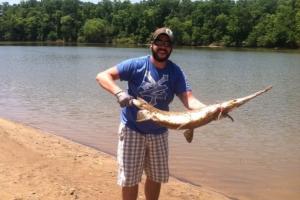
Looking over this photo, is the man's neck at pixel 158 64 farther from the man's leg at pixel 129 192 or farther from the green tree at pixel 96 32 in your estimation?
the green tree at pixel 96 32

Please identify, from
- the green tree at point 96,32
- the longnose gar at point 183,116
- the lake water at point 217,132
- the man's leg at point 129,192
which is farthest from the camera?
the green tree at point 96,32

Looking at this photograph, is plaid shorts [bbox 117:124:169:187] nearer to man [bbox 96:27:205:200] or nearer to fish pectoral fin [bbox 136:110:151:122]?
man [bbox 96:27:205:200]

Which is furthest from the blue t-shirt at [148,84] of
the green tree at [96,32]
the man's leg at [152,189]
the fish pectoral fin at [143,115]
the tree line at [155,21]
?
the green tree at [96,32]

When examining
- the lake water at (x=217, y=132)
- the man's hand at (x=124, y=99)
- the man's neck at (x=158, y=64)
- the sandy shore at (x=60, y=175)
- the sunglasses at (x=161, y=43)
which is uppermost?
the sunglasses at (x=161, y=43)

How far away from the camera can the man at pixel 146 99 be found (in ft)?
16.4

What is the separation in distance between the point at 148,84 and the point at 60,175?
3.31m

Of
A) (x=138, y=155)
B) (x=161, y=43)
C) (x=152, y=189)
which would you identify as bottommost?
(x=152, y=189)

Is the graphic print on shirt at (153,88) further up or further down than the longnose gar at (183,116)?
further up

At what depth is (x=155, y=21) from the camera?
149m

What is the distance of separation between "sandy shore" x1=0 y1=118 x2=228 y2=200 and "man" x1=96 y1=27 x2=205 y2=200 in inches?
69.9

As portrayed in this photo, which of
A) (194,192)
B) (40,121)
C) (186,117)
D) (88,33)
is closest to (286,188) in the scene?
(194,192)

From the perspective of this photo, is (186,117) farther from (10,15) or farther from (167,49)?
(10,15)

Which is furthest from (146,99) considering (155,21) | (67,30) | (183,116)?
(67,30)

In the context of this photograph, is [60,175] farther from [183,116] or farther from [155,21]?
[155,21]
